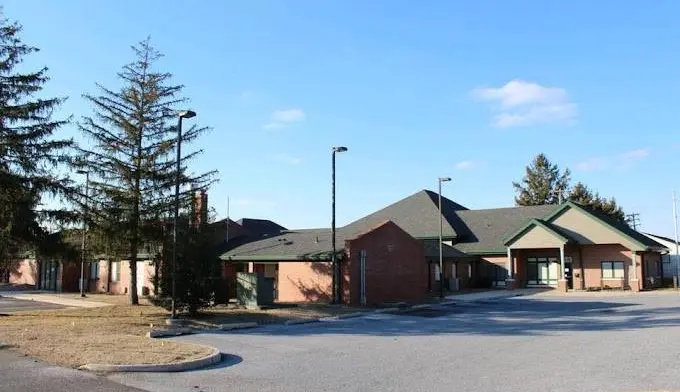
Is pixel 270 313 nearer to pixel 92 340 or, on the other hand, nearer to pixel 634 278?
pixel 92 340

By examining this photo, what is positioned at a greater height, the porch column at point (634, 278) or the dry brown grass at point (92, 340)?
the porch column at point (634, 278)

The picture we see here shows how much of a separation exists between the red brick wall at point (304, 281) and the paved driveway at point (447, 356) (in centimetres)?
605

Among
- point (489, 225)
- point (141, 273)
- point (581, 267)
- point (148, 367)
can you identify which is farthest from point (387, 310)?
point (489, 225)

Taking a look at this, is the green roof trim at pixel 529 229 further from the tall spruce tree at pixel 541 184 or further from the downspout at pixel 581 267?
the tall spruce tree at pixel 541 184

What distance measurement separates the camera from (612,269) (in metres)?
42.5

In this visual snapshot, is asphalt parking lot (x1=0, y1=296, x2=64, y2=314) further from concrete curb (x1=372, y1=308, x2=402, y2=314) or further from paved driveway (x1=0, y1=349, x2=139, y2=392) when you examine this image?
paved driveway (x1=0, y1=349, x2=139, y2=392)

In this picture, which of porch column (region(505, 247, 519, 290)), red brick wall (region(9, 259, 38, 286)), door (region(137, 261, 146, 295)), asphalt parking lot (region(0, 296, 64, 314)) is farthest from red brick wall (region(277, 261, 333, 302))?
red brick wall (region(9, 259, 38, 286))

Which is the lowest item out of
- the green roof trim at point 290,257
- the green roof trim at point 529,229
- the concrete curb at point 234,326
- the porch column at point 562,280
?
the concrete curb at point 234,326

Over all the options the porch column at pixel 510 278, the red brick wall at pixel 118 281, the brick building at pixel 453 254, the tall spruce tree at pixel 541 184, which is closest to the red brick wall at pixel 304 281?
the brick building at pixel 453 254

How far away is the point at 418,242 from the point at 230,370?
20904 mm

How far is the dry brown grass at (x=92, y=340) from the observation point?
1221 cm

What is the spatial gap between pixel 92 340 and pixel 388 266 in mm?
16926

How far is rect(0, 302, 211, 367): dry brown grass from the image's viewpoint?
1221 centimetres

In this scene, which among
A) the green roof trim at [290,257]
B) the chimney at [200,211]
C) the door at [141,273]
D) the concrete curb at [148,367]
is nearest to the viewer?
the concrete curb at [148,367]
